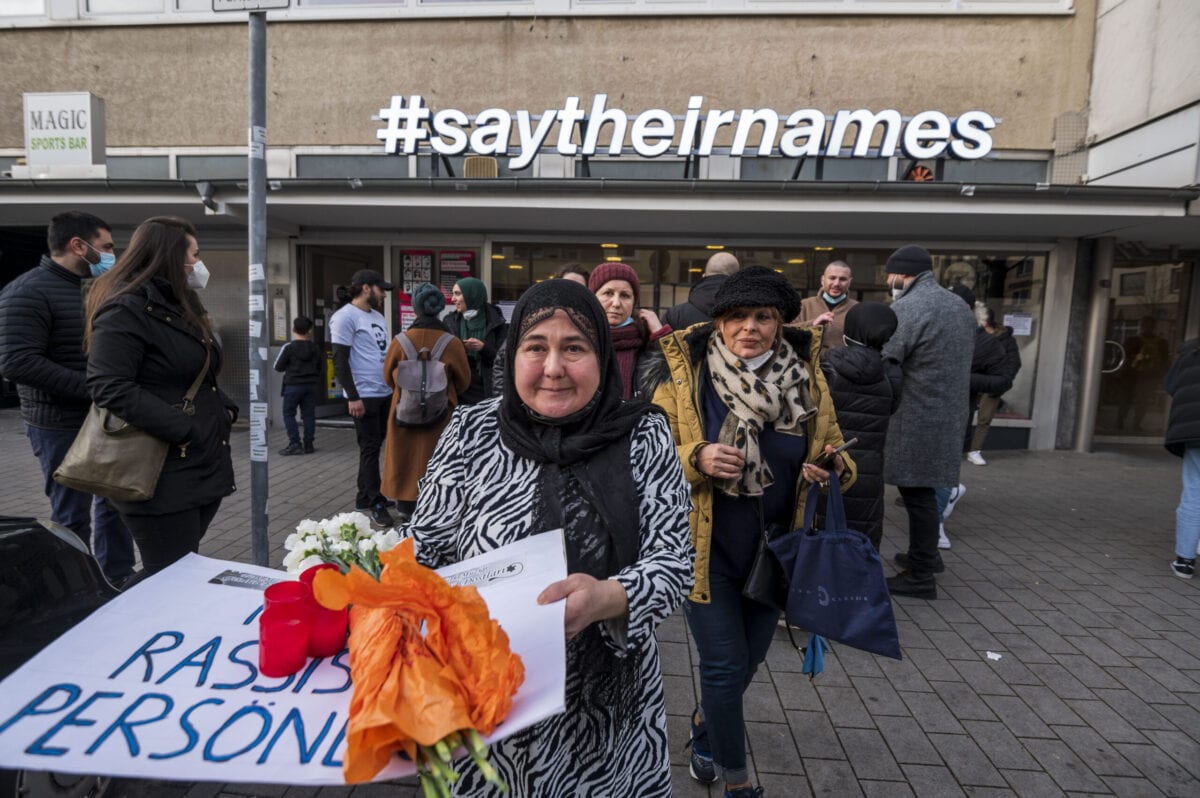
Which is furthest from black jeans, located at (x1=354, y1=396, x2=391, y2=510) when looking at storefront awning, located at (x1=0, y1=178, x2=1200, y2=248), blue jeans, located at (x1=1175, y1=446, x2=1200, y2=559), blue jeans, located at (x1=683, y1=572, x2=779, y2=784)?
blue jeans, located at (x1=1175, y1=446, x2=1200, y2=559)

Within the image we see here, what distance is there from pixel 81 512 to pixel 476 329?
9.87 feet

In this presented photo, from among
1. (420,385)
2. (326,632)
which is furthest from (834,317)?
(326,632)

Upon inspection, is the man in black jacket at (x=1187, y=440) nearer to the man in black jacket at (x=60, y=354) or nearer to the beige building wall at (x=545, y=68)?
the beige building wall at (x=545, y=68)

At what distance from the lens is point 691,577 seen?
158 centimetres

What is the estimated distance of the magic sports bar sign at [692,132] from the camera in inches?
317

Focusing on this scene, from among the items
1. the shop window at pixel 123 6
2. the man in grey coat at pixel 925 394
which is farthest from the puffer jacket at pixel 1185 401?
the shop window at pixel 123 6

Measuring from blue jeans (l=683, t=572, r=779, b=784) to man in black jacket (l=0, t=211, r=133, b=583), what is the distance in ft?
11.4

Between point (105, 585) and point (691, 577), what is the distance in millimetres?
2162

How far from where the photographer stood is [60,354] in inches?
139

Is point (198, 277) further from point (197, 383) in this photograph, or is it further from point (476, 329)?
point (476, 329)

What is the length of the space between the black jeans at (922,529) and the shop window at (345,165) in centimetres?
946

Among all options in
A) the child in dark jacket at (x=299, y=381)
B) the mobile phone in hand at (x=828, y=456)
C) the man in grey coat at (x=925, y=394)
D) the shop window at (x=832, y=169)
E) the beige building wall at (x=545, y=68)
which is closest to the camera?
the mobile phone in hand at (x=828, y=456)

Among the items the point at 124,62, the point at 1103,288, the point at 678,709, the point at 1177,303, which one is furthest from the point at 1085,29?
the point at 124,62

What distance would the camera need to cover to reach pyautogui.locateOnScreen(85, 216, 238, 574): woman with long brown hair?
255 cm
